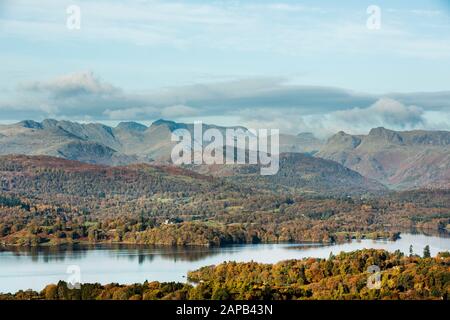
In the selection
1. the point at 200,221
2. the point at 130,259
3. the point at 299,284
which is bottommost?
the point at 130,259

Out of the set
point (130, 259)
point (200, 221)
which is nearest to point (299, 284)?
point (130, 259)

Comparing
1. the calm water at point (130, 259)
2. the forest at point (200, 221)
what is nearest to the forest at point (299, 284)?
the calm water at point (130, 259)

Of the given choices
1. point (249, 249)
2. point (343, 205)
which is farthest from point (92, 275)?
point (343, 205)

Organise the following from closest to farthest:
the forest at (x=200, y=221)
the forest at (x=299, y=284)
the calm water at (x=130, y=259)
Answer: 1. the forest at (x=299, y=284)
2. the calm water at (x=130, y=259)
3. the forest at (x=200, y=221)

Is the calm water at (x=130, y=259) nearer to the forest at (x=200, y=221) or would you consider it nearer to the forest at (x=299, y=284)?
the forest at (x=299, y=284)

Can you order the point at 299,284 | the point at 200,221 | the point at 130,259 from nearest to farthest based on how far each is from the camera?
the point at 299,284 → the point at 130,259 → the point at 200,221

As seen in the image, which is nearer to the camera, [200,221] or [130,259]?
[130,259]

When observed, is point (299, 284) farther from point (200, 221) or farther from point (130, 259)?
point (200, 221)

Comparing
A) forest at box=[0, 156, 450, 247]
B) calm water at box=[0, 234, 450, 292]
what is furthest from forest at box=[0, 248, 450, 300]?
forest at box=[0, 156, 450, 247]
